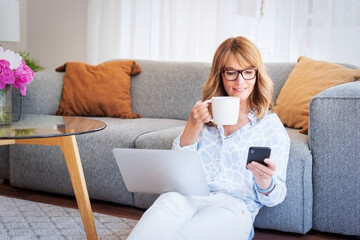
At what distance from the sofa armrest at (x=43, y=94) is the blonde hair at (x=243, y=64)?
1.60 metres

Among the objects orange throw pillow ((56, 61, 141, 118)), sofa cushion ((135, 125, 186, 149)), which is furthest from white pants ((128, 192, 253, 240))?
orange throw pillow ((56, 61, 141, 118))

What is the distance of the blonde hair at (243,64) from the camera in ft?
6.23

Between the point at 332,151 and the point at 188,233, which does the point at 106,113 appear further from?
the point at 188,233

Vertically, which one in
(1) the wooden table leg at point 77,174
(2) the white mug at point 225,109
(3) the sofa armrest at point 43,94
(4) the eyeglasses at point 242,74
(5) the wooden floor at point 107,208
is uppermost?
(4) the eyeglasses at point 242,74

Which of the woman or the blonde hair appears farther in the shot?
the blonde hair

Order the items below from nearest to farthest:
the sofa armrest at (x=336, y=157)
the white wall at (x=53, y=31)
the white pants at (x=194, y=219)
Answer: the white pants at (x=194, y=219), the sofa armrest at (x=336, y=157), the white wall at (x=53, y=31)

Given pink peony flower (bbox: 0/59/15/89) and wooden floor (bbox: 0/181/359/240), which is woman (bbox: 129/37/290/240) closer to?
wooden floor (bbox: 0/181/359/240)

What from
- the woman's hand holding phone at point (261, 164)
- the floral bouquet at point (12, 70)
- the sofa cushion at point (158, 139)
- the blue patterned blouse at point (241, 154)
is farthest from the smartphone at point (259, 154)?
the floral bouquet at point (12, 70)

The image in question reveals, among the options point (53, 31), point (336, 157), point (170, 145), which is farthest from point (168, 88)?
point (53, 31)

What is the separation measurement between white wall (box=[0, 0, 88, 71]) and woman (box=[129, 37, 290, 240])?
9.54 feet

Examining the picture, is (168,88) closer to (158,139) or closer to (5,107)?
(158,139)

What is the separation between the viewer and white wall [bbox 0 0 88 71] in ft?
15.3

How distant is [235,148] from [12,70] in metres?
1.08

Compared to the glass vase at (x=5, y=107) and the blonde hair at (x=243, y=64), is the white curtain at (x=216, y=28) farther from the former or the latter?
the glass vase at (x=5, y=107)
